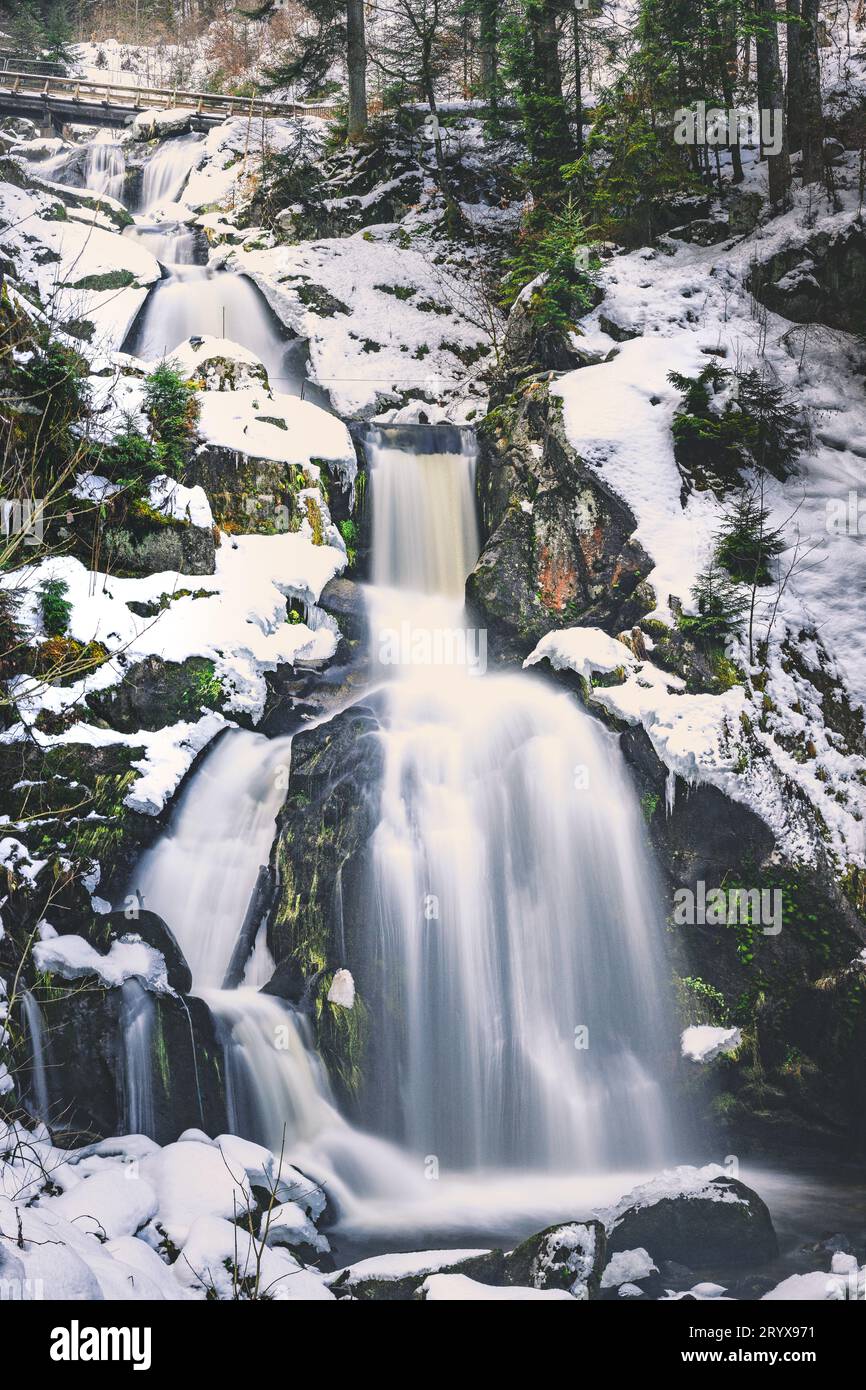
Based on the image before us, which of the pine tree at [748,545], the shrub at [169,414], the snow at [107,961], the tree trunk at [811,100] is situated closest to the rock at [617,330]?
the pine tree at [748,545]

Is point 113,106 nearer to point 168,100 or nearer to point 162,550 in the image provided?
point 168,100

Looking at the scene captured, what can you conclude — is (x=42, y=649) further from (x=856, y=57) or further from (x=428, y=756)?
(x=856, y=57)

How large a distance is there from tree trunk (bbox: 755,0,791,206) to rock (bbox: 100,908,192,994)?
45.8 feet

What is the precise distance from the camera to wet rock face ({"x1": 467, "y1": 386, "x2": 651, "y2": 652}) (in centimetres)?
1048

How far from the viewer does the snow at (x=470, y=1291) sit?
17.0 ft

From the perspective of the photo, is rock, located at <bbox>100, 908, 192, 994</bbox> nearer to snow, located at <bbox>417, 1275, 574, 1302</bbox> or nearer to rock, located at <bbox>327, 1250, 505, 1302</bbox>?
rock, located at <bbox>327, 1250, 505, 1302</bbox>

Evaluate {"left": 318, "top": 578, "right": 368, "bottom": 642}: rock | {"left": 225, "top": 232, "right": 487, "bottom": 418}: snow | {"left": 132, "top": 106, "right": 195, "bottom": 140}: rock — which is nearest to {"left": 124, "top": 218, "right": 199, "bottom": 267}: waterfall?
{"left": 225, "top": 232, "right": 487, "bottom": 418}: snow

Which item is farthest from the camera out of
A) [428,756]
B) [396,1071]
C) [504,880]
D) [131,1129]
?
[428,756]

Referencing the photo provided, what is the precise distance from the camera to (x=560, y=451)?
11.1 meters

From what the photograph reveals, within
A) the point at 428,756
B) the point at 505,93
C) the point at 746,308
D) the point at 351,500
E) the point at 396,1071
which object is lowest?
the point at 396,1071

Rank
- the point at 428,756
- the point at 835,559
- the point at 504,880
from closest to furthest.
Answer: the point at 504,880
the point at 428,756
the point at 835,559

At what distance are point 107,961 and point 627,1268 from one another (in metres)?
4.44
